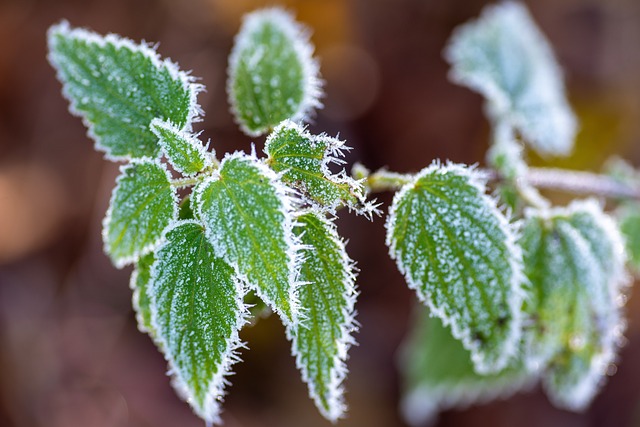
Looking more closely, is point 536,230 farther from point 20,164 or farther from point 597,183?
point 20,164

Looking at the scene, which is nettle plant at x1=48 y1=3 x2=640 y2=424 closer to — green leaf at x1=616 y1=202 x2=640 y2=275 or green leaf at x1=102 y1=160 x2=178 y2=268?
green leaf at x1=102 y1=160 x2=178 y2=268

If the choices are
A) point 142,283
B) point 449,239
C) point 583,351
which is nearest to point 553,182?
point 583,351

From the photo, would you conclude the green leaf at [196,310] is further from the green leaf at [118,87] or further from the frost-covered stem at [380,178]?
the frost-covered stem at [380,178]

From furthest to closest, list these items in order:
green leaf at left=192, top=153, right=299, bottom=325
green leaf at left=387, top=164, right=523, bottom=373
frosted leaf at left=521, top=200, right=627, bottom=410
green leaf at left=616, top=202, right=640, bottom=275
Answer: green leaf at left=616, top=202, right=640, bottom=275 < frosted leaf at left=521, top=200, right=627, bottom=410 < green leaf at left=387, top=164, right=523, bottom=373 < green leaf at left=192, top=153, right=299, bottom=325

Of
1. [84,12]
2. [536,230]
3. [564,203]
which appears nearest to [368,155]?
[564,203]

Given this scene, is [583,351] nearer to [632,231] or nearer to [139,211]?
[632,231]

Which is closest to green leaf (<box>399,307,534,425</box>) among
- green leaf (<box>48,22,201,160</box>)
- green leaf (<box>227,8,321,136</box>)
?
green leaf (<box>227,8,321,136</box>)
